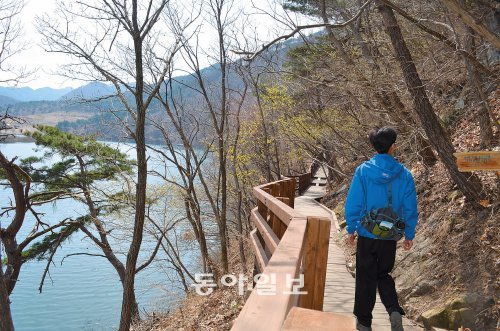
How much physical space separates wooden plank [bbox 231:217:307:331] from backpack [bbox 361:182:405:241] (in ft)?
3.39

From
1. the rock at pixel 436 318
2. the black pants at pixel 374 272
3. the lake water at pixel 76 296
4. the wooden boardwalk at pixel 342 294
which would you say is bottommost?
the lake water at pixel 76 296

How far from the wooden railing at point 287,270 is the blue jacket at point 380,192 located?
0.45 m

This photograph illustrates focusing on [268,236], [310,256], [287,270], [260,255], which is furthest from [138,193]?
[287,270]

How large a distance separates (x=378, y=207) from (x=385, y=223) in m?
0.14

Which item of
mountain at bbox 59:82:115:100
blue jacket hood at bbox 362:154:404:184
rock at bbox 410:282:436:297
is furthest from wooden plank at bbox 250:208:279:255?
mountain at bbox 59:82:115:100

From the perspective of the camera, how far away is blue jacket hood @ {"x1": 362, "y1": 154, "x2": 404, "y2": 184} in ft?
11.4

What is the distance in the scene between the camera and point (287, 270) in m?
2.07

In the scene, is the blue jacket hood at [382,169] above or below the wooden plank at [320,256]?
above

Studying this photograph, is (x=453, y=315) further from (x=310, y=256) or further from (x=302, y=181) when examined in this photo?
(x=302, y=181)

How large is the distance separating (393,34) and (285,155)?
2235 centimetres

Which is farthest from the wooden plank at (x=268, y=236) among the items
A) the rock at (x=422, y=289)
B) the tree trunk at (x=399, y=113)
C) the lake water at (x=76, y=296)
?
the lake water at (x=76, y=296)

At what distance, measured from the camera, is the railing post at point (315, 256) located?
10.7 ft

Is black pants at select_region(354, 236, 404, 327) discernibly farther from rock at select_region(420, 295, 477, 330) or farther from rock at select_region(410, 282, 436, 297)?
rock at select_region(410, 282, 436, 297)

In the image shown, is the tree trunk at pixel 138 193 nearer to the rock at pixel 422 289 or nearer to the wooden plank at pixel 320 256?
the rock at pixel 422 289
